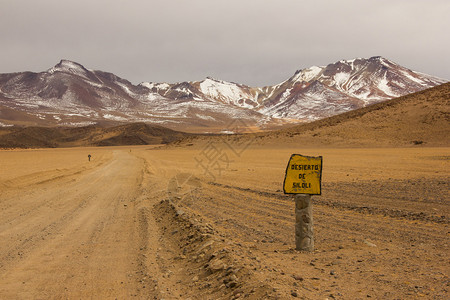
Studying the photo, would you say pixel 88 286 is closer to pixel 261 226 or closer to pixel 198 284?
pixel 198 284

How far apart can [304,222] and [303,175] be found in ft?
2.46

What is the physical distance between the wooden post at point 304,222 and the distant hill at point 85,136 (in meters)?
109

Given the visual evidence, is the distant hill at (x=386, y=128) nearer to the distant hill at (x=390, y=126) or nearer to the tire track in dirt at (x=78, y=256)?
the distant hill at (x=390, y=126)

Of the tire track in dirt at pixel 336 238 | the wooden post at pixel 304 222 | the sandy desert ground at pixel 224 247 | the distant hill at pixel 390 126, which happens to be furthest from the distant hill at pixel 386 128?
the wooden post at pixel 304 222

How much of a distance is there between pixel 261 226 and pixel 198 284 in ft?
11.4

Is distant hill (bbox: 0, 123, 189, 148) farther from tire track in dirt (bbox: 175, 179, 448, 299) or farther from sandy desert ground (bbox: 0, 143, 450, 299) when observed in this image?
tire track in dirt (bbox: 175, 179, 448, 299)

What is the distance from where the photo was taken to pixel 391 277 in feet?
14.7

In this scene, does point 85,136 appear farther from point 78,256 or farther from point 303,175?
point 303,175

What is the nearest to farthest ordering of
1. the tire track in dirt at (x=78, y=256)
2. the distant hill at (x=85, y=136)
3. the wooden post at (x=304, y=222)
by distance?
the tire track in dirt at (x=78, y=256), the wooden post at (x=304, y=222), the distant hill at (x=85, y=136)

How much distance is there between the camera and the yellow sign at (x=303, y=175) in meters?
5.71

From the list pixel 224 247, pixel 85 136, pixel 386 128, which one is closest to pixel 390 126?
pixel 386 128

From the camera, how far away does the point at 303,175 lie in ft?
18.9

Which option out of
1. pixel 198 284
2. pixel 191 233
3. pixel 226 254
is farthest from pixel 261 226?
pixel 198 284

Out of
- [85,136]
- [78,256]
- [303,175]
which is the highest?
[85,136]
